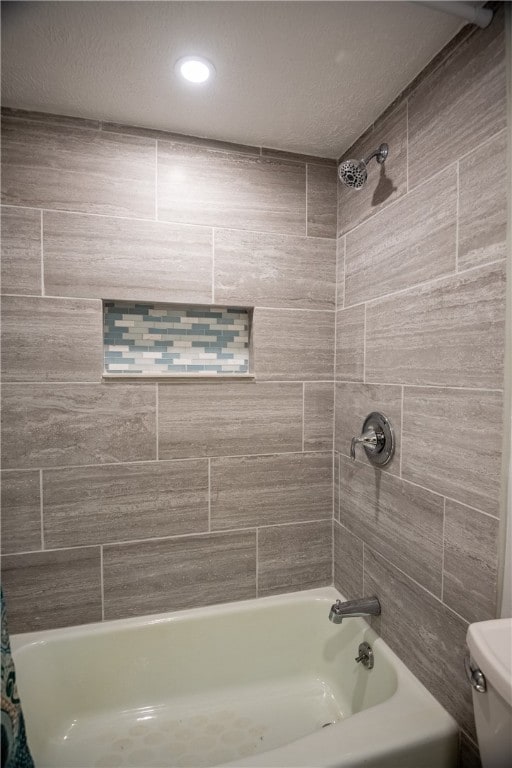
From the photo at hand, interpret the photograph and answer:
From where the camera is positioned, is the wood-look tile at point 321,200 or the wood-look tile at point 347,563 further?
the wood-look tile at point 321,200

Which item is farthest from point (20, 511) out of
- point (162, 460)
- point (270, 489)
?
point (270, 489)

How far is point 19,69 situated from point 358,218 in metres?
1.27

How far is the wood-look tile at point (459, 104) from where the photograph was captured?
1.01 metres

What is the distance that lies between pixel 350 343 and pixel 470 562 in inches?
36.2

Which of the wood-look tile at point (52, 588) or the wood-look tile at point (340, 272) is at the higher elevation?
the wood-look tile at point (340, 272)

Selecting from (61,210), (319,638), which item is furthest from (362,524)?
(61,210)

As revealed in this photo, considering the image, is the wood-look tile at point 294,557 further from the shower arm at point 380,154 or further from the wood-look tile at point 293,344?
the shower arm at point 380,154

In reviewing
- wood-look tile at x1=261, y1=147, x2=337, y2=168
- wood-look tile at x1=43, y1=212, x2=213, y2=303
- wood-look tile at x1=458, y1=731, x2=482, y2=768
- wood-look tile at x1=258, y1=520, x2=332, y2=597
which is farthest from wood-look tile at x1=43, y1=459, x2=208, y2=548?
wood-look tile at x1=261, y1=147, x2=337, y2=168

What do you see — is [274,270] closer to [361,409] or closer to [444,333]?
[361,409]

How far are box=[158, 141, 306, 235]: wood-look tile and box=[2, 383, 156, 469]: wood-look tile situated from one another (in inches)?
29.5

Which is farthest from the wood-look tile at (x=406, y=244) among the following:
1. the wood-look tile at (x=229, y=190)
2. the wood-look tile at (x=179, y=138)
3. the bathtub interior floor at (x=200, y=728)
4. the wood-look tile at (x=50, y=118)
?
the bathtub interior floor at (x=200, y=728)

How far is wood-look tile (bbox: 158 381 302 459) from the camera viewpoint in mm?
1643

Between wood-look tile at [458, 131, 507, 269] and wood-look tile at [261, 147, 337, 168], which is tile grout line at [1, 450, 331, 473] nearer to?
wood-look tile at [458, 131, 507, 269]

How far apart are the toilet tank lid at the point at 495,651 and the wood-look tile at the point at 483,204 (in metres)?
0.85
